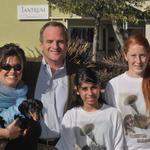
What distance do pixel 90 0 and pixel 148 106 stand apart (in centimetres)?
1379

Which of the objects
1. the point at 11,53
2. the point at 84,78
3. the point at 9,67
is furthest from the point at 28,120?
the point at 84,78

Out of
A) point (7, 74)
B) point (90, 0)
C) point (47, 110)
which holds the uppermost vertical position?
point (90, 0)

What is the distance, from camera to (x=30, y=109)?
156 inches

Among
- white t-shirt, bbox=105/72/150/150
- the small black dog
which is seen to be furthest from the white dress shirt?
the small black dog

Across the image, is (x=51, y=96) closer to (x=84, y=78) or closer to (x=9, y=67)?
(x=84, y=78)

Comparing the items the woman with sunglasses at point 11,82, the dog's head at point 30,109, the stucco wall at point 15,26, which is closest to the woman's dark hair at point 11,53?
the woman with sunglasses at point 11,82

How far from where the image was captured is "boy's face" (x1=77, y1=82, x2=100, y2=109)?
14.5 feet

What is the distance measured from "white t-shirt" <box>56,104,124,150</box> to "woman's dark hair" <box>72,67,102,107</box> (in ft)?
0.55

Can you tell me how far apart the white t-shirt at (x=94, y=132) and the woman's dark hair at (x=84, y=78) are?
0.17 metres

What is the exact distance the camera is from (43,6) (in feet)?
85.8

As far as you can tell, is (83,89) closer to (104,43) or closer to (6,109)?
(6,109)

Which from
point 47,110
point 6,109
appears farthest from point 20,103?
point 47,110

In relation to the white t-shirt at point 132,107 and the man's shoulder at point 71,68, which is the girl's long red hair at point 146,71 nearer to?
the white t-shirt at point 132,107

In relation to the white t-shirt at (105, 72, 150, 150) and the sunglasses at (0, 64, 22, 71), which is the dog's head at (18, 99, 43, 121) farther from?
the white t-shirt at (105, 72, 150, 150)
